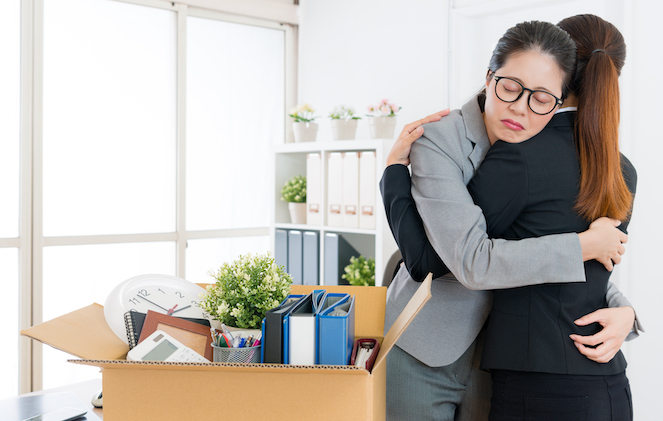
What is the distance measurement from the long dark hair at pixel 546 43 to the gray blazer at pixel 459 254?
18cm

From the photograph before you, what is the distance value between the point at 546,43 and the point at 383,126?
209 centimetres

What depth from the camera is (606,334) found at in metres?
1.00

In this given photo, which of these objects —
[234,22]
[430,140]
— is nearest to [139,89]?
[234,22]

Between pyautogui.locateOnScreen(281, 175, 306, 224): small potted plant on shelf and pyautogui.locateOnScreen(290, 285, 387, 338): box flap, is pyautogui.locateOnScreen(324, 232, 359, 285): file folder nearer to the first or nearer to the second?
pyautogui.locateOnScreen(281, 175, 306, 224): small potted plant on shelf

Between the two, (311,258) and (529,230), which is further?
(311,258)

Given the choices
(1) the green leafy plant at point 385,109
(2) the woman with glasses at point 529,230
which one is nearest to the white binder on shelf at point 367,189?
(1) the green leafy plant at point 385,109

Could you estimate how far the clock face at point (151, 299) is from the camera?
88 centimetres

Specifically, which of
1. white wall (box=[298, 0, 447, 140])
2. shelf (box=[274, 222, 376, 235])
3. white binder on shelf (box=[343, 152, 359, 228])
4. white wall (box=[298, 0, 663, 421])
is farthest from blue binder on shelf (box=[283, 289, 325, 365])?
white wall (box=[298, 0, 447, 140])

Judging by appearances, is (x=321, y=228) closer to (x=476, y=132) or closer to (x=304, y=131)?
(x=304, y=131)

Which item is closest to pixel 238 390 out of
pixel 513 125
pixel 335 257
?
pixel 513 125

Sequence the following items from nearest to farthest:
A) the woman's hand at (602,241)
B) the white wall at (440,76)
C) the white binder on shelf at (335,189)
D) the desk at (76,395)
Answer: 1. the woman's hand at (602,241)
2. the desk at (76,395)
3. the white wall at (440,76)
4. the white binder on shelf at (335,189)

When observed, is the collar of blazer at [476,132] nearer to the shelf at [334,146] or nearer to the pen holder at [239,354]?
the pen holder at [239,354]

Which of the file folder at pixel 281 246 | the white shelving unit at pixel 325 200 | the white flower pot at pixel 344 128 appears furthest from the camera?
the file folder at pixel 281 246

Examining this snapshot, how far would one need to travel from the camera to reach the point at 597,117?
1023mm
